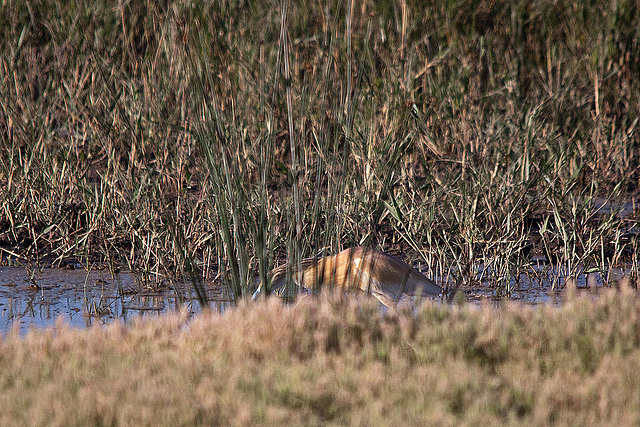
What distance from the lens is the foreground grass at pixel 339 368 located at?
8.87 feet

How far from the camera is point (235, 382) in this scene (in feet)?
9.46

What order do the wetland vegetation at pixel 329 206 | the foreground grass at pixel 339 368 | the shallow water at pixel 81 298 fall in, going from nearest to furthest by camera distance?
1. the foreground grass at pixel 339 368
2. the wetland vegetation at pixel 329 206
3. the shallow water at pixel 81 298

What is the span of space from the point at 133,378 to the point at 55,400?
30 centimetres

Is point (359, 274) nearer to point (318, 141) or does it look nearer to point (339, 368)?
point (318, 141)

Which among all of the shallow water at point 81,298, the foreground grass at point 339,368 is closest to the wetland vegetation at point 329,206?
the foreground grass at point 339,368

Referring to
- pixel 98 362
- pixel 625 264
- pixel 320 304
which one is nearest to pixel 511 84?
pixel 625 264

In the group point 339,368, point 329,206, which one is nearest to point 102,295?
point 329,206

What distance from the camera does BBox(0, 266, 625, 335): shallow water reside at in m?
4.53

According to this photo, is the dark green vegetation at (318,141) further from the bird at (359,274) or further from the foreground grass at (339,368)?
the foreground grass at (339,368)

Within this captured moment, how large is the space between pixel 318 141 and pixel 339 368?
54.5 inches

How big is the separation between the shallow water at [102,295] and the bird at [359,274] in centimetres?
42

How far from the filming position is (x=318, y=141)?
4.16m

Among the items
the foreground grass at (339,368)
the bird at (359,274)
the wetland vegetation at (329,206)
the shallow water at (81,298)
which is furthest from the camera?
the shallow water at (81,298)

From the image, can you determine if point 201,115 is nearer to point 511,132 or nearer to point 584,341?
point 584,341
